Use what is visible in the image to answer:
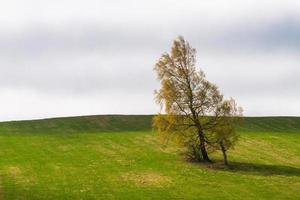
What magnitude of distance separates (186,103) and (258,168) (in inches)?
442

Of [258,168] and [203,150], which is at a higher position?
[203,150]

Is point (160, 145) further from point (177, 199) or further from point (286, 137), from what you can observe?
point (177, 199)

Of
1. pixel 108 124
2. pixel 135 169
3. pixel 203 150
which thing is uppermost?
pixel 108 124

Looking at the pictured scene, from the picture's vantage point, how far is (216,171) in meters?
63.0

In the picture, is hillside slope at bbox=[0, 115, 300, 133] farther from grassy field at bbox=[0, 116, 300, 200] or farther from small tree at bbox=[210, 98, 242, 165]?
small tree at bbox=[210, 98, 242, 165]

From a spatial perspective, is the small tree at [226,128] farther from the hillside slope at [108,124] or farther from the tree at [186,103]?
the hillside slope at [108,124]

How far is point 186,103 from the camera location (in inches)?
2670

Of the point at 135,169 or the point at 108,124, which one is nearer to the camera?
the point at 135,169

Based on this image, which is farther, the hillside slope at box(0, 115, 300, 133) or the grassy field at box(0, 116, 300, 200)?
the hillside slope at box(0, 115, 300, 133)

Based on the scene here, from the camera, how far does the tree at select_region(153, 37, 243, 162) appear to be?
2653 inches

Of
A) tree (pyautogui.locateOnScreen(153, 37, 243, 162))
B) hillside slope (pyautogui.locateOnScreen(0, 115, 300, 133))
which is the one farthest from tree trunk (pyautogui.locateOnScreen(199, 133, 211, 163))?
hillside slope (pyautogui.locateOnScreen(0, 115, 300, 133))

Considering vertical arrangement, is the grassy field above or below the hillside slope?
below

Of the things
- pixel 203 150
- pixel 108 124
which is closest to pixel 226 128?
pixel 203 150

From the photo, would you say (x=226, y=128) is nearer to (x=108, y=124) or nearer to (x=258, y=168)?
(x=258, y=168)
